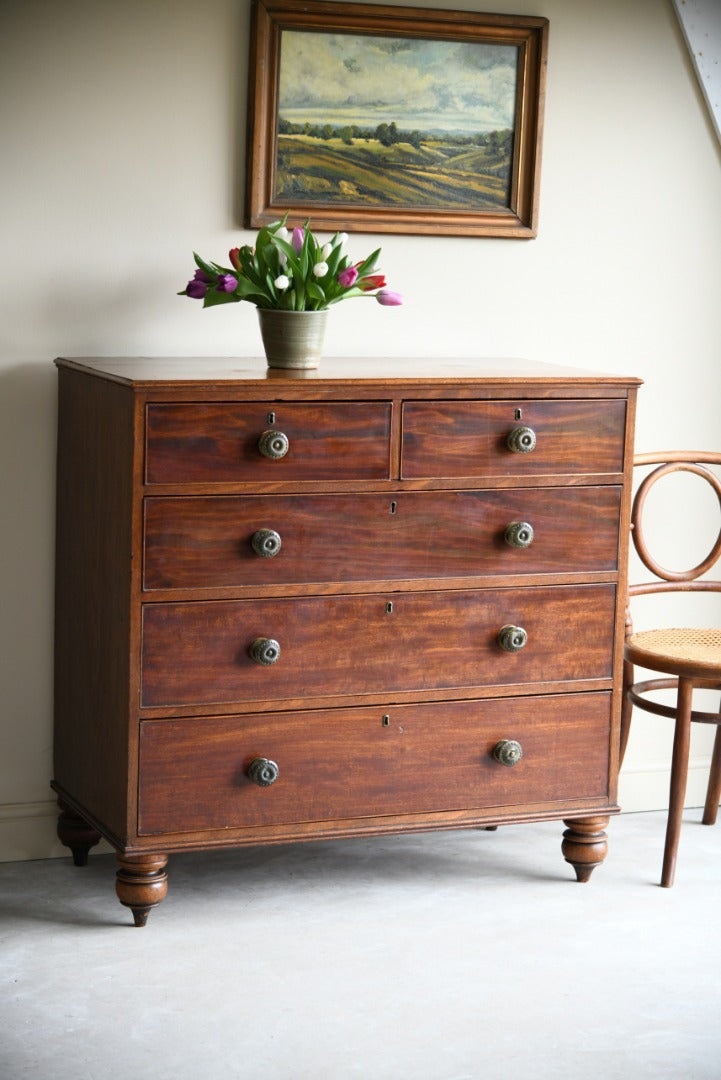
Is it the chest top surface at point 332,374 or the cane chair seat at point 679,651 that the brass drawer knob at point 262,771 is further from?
the cane chair seat at point 679,651

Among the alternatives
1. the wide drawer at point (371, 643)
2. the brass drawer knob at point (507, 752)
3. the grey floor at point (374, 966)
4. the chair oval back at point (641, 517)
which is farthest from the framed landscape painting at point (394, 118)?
the grey floor at point (374, 966)

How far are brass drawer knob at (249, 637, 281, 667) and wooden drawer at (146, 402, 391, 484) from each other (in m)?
0.32

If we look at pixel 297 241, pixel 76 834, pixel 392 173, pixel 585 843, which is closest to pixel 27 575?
pixel 76 834

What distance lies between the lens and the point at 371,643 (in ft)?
10.3

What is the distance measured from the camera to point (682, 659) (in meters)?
3.39

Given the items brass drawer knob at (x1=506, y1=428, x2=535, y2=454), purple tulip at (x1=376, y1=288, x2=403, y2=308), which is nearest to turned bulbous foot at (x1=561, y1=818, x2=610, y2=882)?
brass drawer knob at (x1=506, y1=428, x2=535, y2=454)

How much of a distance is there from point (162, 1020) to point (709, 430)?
2.14 m

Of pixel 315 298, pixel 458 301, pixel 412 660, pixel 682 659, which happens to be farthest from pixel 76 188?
pixel 682 659

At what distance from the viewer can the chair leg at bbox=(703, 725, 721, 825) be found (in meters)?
3.84

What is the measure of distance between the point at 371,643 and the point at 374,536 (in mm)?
226

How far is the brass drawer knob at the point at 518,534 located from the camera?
3178 millimetres

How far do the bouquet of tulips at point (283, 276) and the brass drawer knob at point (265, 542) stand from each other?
491 mm

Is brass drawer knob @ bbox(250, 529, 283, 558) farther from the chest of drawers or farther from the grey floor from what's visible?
the grey floor

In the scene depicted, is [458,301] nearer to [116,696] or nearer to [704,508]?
[704,508]
